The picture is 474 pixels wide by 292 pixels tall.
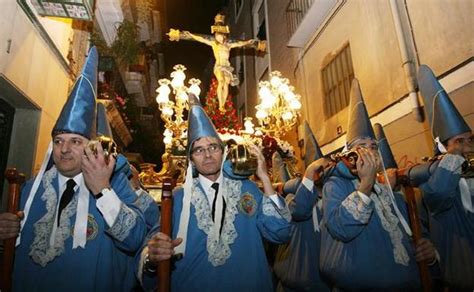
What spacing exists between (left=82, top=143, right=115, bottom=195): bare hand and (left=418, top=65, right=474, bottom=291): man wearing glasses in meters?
2.68

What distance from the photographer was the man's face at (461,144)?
283 centimetres

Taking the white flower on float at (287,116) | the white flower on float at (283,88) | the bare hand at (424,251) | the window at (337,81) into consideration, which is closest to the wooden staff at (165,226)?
the bare hand at (424,251)

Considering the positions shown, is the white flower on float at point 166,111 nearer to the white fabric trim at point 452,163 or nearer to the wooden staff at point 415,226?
the wooden staff at point 415,226

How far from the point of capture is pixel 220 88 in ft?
28.6

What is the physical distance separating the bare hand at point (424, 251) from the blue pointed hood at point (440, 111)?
1.15m

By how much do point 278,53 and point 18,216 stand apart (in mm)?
10692

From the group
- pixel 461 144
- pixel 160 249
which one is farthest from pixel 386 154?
pixel 160 249

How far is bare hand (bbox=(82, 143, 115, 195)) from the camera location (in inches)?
75.3

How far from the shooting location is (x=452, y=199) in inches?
109

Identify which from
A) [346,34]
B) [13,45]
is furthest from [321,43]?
[13,45]

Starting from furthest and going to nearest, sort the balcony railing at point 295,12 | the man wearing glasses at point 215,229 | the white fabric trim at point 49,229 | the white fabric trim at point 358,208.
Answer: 1. the balcony railing at point 295,12
2. the white fabric trim at point 358,208
3. the man wearing glasses at point 215,229
4. the white fabric trim at point 49,229

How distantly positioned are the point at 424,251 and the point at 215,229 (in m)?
1.59

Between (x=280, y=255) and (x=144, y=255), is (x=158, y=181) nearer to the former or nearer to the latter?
(x=280, y=255)

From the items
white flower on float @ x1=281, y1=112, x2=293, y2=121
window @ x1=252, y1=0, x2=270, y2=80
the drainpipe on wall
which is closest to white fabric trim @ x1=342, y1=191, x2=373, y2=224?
the drainpipe on wall
